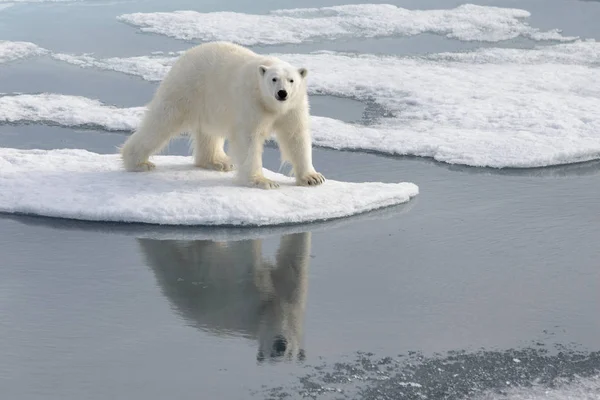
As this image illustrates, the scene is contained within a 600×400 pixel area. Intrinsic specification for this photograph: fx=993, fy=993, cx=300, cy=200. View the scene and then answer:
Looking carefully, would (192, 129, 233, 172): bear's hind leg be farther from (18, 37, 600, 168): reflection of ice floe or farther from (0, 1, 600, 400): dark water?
(18, 37, 600, 168): reflection of ice floe

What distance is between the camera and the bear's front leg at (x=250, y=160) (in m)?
6.56

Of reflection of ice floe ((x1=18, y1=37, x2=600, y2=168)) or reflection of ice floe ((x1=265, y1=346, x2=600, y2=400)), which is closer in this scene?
reflection of ice floe ((x1=265, y1=346, x2=600, y2=400))

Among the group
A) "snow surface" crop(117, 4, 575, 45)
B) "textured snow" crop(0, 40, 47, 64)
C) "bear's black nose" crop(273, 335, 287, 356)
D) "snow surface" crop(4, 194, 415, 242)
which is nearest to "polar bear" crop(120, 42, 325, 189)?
"snow surface" crop(4, 194, 415, 242)

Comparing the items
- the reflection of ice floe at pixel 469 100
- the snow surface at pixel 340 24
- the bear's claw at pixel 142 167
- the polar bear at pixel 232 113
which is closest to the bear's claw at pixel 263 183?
the polar bear at pixel 232 113

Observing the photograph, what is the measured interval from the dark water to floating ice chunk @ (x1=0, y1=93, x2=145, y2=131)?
2.44 metres

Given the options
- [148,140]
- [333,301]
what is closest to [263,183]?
[148,140]

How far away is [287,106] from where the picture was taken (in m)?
6.49

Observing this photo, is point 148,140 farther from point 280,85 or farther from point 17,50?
point 17,50

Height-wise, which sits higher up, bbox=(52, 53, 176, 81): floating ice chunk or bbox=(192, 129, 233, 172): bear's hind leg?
bbox=(52, 53, 176, 81): floating ice chunk

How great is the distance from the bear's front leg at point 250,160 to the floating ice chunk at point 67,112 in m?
2.32

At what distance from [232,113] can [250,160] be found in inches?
14.0

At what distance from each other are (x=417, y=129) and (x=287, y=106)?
237cm

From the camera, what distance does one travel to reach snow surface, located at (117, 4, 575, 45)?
44.5 feet

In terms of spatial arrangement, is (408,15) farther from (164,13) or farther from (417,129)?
(417,129)
